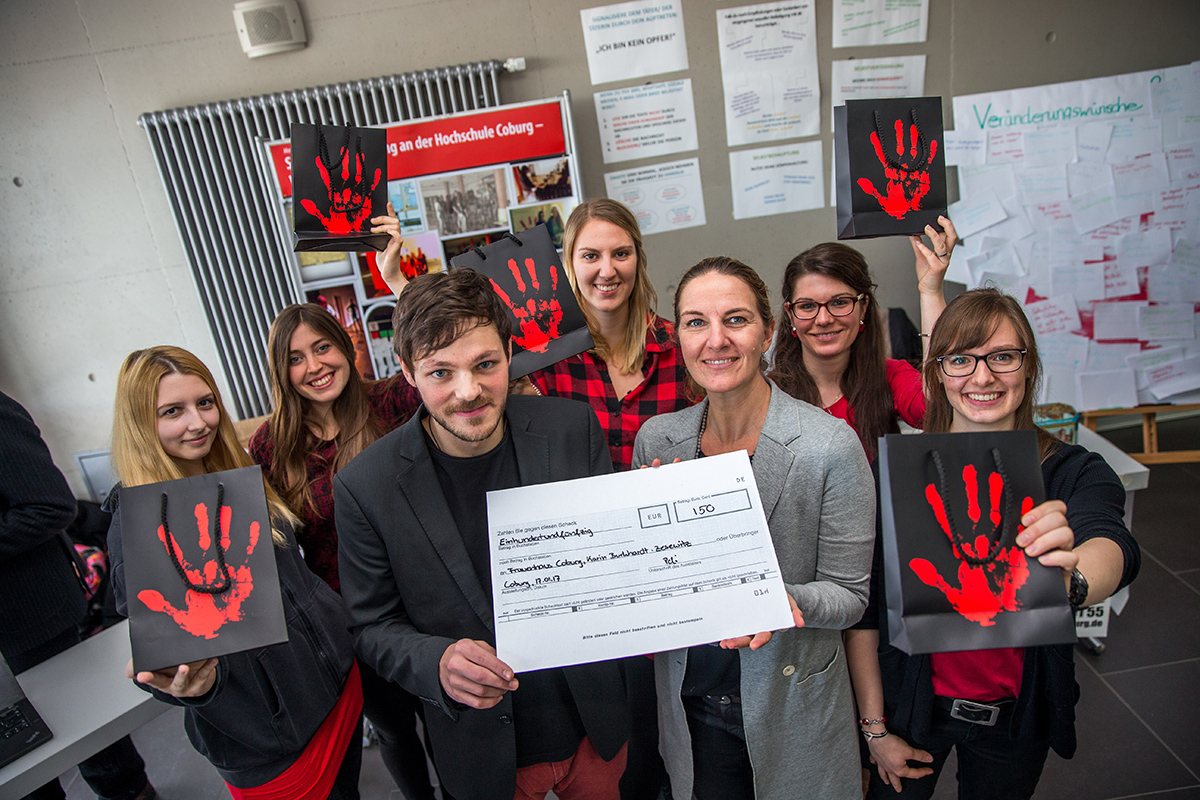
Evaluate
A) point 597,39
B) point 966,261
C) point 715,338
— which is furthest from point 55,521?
point 966,261

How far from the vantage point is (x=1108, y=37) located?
353 cm

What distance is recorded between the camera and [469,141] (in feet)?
10.4

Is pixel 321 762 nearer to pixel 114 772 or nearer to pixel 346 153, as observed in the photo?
pixel 114 772

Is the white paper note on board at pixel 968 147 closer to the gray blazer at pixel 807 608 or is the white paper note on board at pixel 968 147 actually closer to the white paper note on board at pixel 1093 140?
the white paper note on board at pixel 1093 140

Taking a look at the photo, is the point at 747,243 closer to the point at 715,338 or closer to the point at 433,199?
the point at 433,199

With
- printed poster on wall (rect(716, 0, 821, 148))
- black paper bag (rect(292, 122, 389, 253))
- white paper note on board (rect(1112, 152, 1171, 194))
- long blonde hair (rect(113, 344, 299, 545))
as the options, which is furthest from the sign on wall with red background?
white paper note on board (rect(1112, 152, 1171, 194))

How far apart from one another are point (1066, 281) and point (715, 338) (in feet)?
11.8

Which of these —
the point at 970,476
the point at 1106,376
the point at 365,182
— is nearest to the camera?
the point at 970,476

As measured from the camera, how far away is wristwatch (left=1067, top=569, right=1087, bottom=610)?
3.38 ft

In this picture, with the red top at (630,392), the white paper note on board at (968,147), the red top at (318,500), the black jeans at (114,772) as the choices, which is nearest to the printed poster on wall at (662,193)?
the white paper note on board at (968,147)

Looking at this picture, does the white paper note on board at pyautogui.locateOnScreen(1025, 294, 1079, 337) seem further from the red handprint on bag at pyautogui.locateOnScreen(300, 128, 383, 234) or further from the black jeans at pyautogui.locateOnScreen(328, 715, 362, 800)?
the black jeans at pyautogui.locateOnScreen(328, 715, 362, 800)

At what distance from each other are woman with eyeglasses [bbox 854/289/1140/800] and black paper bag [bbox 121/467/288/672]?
1247mm

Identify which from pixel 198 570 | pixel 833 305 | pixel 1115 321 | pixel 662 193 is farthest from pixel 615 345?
pixel 1115 321

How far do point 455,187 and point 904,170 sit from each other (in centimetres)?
230
